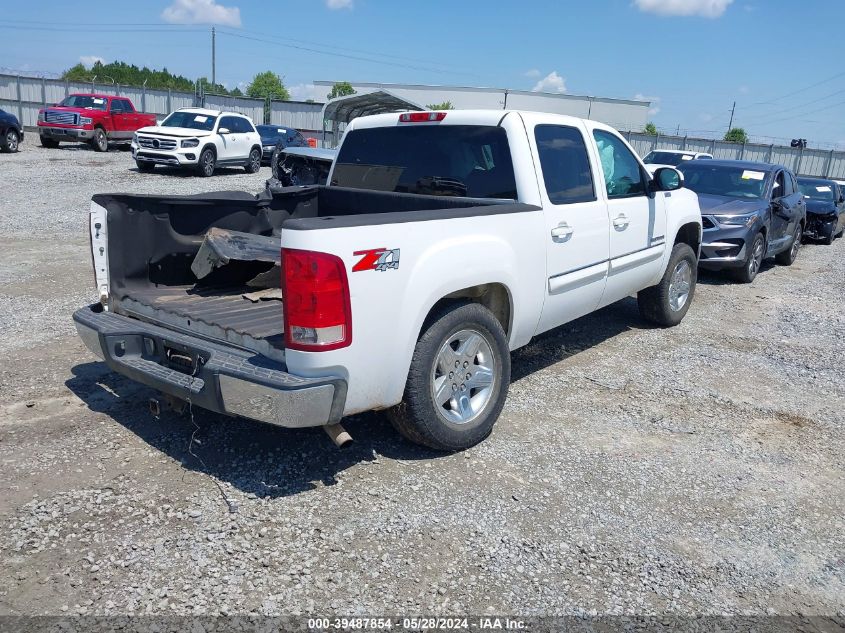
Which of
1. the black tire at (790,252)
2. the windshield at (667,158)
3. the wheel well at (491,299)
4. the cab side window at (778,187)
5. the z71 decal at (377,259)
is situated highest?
the windshield at (667,158)

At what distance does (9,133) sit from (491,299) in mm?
22316

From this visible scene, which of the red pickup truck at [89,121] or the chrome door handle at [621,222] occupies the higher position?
the red pickup truck at [89,121]

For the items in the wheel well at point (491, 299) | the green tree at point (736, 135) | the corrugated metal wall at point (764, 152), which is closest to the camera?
the wheel well at point (491, 299)

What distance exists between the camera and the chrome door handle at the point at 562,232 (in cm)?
470

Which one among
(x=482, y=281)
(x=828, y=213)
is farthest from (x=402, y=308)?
(x=828, y=213)

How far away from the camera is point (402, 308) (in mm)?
3500

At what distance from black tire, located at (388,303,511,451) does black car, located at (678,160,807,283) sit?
6.43 m

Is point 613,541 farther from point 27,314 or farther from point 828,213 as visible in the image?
point 828,213

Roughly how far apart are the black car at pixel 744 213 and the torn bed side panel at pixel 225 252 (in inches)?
275

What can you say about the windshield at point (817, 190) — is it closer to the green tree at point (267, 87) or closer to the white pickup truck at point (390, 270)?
the white pickup truck at point (390, 270)

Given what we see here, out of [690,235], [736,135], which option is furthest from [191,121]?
[736,135]

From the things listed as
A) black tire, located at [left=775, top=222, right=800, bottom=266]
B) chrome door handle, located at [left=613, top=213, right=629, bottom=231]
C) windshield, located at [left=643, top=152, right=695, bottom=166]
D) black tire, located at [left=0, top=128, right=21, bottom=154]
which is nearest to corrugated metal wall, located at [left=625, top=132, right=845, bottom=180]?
windshield, located at [left=643, top=152, right=695, bottom=166]

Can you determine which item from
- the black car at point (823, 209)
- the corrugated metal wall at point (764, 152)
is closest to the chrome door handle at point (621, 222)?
the black car at point (823, 209)

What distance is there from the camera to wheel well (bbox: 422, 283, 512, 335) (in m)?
4.12
